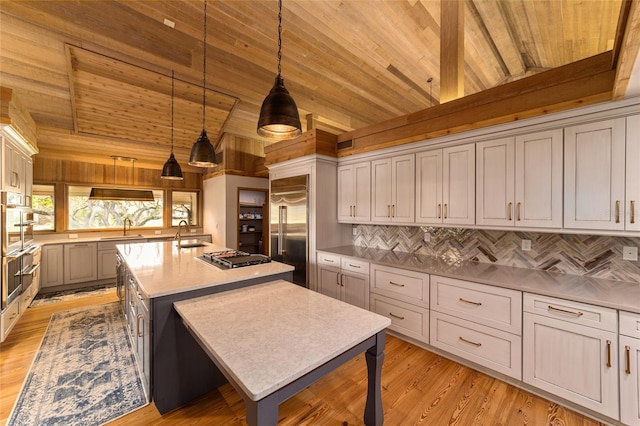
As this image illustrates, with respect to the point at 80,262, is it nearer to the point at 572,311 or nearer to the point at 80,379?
the point at 80,379

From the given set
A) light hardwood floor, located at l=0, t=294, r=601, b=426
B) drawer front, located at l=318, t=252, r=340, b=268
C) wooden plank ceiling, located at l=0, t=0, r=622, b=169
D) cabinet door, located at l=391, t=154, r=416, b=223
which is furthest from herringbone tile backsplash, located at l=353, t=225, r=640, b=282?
wooden plank ceiling, located at l=0, t=0, r=622, b=169

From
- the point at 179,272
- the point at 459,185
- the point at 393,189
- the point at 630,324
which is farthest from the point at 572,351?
the point at 179,272

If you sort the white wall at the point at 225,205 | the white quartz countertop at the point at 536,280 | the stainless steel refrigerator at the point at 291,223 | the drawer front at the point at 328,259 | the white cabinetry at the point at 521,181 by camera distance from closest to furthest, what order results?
1. the white quartz countertop at the point at 536,280
2. the white cabinetry at the point at 521,181
3. the drawer front at the point at 328,259
4. the stainless steel refrigerator at the point at 291,223
5. the white wall at the point at 225,205

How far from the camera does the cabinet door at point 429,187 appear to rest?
279 cm

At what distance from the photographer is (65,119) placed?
4090 mm

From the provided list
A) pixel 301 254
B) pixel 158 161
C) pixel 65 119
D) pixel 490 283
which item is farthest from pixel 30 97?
pixel 490 283

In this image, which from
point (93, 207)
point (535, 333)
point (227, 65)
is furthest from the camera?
point (93, 207)

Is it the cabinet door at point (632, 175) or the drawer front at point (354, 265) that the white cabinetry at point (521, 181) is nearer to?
the cabinet door at point (632, 175)

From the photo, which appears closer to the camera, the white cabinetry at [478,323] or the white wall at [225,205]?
the white cabinetry at [478,323]

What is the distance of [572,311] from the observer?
1.77m

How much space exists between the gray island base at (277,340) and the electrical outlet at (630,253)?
7.09ft

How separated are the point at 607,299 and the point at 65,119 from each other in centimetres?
683

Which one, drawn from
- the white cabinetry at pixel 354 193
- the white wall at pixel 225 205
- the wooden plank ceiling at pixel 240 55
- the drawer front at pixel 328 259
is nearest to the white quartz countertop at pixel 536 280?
the drawer front at pixel 328 259

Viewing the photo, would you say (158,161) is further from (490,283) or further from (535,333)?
(535,333)
